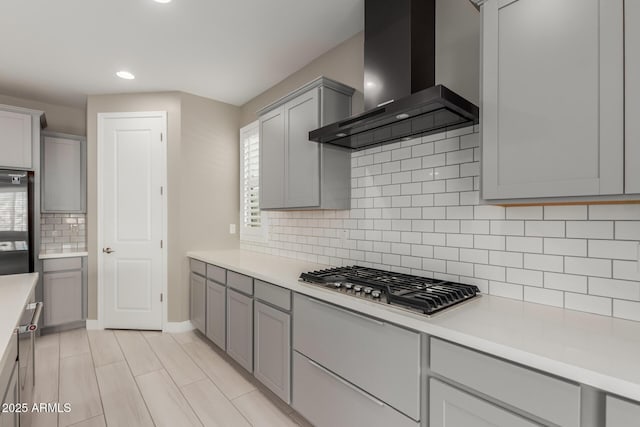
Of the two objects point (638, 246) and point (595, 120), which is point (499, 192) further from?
point (638, 246)

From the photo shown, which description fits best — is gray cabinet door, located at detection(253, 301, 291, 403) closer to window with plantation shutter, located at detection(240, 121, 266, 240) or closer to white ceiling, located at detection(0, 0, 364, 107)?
window with plantation shutter, located at detection(240, 121, 266, 240)

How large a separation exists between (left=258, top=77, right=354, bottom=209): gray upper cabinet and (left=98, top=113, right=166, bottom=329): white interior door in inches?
67.7

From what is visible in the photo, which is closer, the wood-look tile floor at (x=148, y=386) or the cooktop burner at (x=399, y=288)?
the cooktop burner at (x=399, y=288)

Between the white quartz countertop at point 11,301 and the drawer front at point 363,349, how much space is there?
4.30ft

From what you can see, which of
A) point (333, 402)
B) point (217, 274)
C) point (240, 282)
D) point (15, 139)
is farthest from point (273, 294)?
point (15, 139)

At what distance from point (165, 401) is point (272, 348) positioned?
90cm

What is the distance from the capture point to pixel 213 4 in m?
2.17

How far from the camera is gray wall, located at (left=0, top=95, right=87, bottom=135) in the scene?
3989mm

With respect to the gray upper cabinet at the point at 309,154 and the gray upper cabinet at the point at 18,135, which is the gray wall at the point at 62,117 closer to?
the gray upper cabinet at the point at 18,135

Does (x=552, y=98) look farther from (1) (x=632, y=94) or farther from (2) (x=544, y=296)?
(2) (x=544, y=296)

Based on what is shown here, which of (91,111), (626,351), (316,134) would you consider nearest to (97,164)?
(91,111)

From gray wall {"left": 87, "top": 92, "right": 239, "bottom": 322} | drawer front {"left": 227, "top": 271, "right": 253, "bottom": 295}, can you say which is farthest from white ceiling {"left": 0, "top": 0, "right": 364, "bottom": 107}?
drawer front {"left": 227, "top": 271, "right": 253, "bottom": 295}

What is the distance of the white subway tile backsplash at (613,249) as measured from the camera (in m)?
1.29

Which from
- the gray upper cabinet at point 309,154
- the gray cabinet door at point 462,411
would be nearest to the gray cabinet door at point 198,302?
the gray upper cabinet at point 309,154
